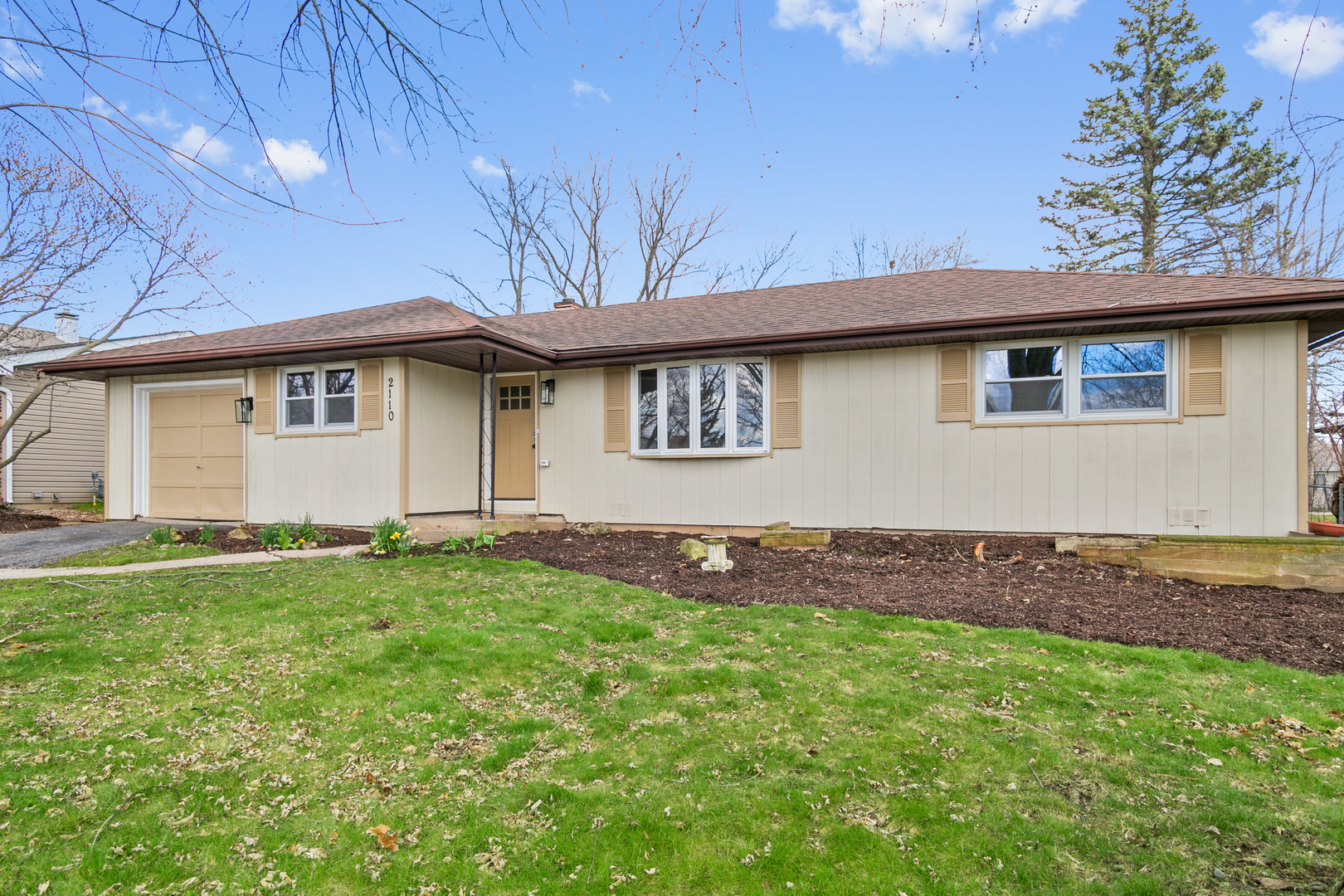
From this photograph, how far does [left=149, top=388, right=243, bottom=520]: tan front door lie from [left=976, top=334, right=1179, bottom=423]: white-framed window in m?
10.6

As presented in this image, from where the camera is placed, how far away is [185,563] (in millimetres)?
7336

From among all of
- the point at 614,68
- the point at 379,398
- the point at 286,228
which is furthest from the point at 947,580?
the point at 379,398

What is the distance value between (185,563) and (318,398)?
3322 mm

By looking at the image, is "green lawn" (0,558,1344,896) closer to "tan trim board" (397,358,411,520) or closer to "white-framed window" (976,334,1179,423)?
"white-framed window" (976,334,1179,423)

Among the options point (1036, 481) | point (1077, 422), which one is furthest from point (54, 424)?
point (1077, 422)

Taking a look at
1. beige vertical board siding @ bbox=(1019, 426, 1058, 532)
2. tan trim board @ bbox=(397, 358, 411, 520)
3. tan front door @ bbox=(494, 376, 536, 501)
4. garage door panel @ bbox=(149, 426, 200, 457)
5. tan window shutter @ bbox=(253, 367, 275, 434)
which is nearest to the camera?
beige vertical board siding @ bbox=(1019, 426, 1058, 532)

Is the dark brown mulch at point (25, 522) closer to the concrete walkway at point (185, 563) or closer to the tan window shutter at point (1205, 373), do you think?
the concrete walkway at point (185, 563)

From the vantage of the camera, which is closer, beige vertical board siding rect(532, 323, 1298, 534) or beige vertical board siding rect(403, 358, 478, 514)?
beige vertical board siding rect(532, 323, 1298, 534)

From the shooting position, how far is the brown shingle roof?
739cm

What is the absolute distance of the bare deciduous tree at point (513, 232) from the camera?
22.6m

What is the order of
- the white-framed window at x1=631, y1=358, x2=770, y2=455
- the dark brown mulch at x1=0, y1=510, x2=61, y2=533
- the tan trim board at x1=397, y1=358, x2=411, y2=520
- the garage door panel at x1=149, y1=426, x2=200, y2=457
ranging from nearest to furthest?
the white-framed window at x1=631, y1=358, x2=770, y2=455 < the tan trim board at x1=397, y1=358, x2=411, y2=520 < the garage door panel at x1=149, y1=426, x2=200, y2=457 < the dark brown mulch at x1=0, y1=510, x2=61, y2=533

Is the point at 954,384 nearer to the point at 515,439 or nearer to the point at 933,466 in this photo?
the point at 933,466

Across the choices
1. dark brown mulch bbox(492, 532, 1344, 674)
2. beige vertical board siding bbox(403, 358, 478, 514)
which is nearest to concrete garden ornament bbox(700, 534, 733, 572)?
dark brown mulch bbox(492, 532, 1344, 674)

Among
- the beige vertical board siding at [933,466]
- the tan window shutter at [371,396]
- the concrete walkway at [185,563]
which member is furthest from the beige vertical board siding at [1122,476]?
the tan window shutter at [371,396]
